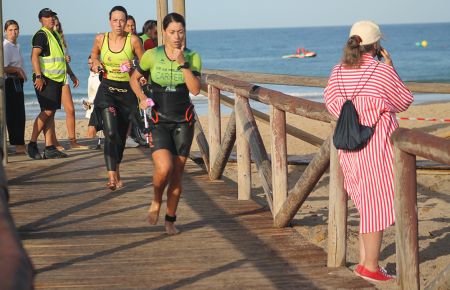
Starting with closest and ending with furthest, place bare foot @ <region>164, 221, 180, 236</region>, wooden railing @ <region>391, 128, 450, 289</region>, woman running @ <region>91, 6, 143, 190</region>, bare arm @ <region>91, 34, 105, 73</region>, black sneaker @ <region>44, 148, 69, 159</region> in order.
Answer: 1. wooden railing @ <region>391, 128, 450, 289</region>
2. bare foot @ <region>164, 221, 180, 236</region>
3. woman running @ <region>91, 6, 143, 190</region>
4. bare arm @ <region>91, 34, 105, 73</region>
5. black sneaker @ <region>44, 148, 69, 159</region>

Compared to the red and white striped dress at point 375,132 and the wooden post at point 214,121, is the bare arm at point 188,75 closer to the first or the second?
the red and white striped dress at point 375,132

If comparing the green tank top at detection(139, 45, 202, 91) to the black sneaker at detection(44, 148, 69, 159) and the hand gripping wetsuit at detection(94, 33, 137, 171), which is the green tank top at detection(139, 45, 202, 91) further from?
the black sneaker at detection(44, 148, 69, 159)

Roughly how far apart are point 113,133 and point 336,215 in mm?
3299

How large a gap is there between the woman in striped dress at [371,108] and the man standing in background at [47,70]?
19.2 ft

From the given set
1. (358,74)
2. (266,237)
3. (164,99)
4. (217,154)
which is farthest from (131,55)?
(358,74)

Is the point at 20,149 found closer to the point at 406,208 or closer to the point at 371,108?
the point at 371,108

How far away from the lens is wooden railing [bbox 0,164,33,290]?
1595 millimetres

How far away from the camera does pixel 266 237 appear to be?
253 inches

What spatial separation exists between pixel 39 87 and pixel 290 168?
9.86 feet

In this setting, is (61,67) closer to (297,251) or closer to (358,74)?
(297,251)

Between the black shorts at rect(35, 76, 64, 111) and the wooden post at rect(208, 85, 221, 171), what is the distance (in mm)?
2186

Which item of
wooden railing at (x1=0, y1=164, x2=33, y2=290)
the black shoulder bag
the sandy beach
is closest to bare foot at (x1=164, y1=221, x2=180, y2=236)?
the sandy beach

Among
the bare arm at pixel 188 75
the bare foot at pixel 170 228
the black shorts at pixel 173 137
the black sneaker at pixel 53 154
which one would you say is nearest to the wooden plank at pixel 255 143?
the bare foot at pixel 170 228

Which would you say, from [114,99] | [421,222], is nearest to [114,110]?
[114,99]
